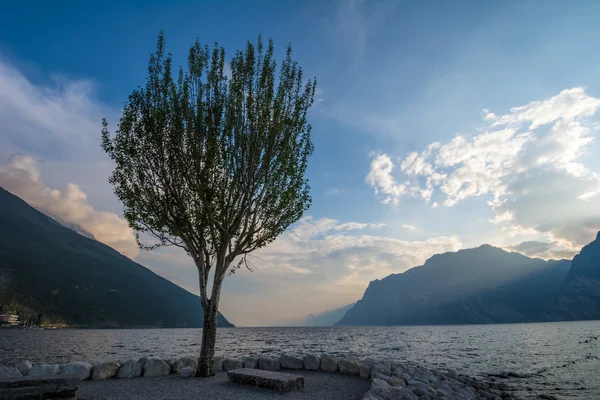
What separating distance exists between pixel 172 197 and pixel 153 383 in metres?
8.62

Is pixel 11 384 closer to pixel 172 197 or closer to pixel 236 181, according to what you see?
pixel 172 197

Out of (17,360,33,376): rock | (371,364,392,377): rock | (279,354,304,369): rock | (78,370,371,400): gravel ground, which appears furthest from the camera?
(279,354,304,369): rock

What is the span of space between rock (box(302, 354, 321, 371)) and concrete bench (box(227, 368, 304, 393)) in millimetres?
4748

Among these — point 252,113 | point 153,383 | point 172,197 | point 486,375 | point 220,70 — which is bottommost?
point 486,375

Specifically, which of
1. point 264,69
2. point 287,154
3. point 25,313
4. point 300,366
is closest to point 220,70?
point 264,69

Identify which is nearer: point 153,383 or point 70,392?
point 70,392

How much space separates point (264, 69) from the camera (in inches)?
713

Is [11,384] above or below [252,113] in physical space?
below

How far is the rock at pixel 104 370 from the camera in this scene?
15000 millimetres

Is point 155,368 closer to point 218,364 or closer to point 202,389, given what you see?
point 218,364

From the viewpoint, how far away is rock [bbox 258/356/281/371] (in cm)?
1812

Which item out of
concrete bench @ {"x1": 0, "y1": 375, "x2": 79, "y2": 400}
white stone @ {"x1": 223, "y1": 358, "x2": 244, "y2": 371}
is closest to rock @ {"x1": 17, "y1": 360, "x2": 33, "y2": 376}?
concrete bench @ {"x1": 0, "y1": 375, "x2": 79, "y2": 400}

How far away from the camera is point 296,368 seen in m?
18.4

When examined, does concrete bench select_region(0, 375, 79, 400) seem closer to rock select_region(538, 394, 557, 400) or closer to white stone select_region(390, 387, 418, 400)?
white stone select_region(390, 387, 418, 400)
